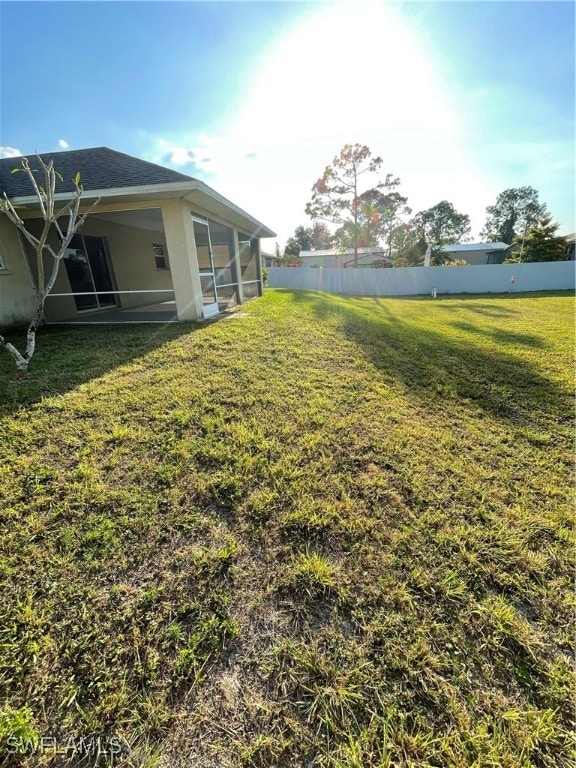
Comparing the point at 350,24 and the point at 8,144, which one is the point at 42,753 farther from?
the point at 8,144

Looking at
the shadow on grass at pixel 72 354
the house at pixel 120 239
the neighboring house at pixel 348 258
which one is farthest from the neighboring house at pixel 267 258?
the shadow on grass at pixel 72 354

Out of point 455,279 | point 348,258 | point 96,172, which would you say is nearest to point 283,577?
point 96,172

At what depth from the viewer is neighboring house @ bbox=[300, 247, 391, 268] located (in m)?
31.2

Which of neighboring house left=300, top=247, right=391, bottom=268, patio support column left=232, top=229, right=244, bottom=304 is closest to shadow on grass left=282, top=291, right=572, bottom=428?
patio support column left=232, top=229, right=244, bottom=304

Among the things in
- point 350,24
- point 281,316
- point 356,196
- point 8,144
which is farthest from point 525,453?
point 356,196

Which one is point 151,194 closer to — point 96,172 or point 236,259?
point 96,172

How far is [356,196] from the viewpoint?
22.8 metres

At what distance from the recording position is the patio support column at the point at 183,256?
20.0ft

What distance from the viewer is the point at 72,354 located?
15.4 feet

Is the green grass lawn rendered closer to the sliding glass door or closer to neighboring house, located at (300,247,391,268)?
the sliding glass door

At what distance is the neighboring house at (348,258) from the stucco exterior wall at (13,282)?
27.4m

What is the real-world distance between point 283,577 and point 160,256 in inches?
502

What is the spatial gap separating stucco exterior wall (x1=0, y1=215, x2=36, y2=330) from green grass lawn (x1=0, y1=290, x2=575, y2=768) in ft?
13.2

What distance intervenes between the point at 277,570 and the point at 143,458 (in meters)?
1.38
